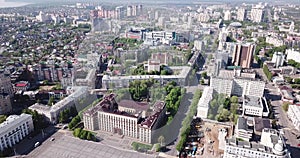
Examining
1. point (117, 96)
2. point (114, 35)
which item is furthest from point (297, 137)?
point (114, 35)

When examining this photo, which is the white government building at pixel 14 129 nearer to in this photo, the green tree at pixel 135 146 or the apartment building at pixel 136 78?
the green tree at pixel 135 146

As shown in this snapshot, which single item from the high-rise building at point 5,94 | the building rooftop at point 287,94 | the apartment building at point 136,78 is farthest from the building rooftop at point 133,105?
the building rooftop at point 287,94

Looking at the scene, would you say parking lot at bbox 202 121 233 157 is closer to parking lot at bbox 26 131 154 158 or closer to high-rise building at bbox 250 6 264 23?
parking lot at bbox 26 131 154 158

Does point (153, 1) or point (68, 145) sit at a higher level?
point (153, 1)

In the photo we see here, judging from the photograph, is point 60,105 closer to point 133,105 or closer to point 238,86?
point 133,105

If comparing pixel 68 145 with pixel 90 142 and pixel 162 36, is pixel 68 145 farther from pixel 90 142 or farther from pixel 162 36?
pixel 162 36

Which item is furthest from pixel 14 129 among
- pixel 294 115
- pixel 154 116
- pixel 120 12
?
pixel 120 12
